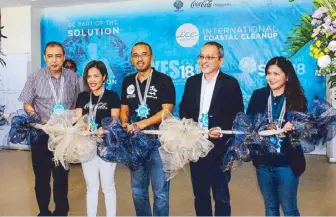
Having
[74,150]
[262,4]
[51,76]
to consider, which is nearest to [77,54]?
[262,4]

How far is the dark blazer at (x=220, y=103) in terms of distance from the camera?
262 centimetres

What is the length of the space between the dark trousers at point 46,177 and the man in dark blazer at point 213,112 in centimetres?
108

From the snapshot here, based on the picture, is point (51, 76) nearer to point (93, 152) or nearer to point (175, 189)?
point (93, 152)

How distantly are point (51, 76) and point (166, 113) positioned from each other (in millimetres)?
1037

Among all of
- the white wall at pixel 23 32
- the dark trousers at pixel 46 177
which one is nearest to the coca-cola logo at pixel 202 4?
the white wall at pixel 23 32

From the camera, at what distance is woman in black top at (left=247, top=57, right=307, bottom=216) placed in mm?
2418

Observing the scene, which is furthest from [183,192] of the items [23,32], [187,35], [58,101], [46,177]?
[23,32]

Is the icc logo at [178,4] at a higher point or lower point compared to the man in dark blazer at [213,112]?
higher

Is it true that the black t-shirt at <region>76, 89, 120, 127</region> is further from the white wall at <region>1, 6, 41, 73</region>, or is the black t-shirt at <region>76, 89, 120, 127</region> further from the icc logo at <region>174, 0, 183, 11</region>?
the white wall at <region>1, 6, 41, 73</region>

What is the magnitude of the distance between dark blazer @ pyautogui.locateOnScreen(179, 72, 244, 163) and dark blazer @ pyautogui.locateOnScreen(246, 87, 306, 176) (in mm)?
134

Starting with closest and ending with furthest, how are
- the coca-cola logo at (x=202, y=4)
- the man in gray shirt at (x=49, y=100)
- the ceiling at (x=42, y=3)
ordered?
A: the man in gray shirt at (x=49, y=100) → the coca-cola logo at (x=202, y=4) → the ceiling at (x=42, y=3)

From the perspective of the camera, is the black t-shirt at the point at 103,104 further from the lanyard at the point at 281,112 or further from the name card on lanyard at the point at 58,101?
the lanyard at the point at 281,112

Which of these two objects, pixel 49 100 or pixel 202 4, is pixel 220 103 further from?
pixel 202 4

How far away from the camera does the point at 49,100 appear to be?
120 inches
